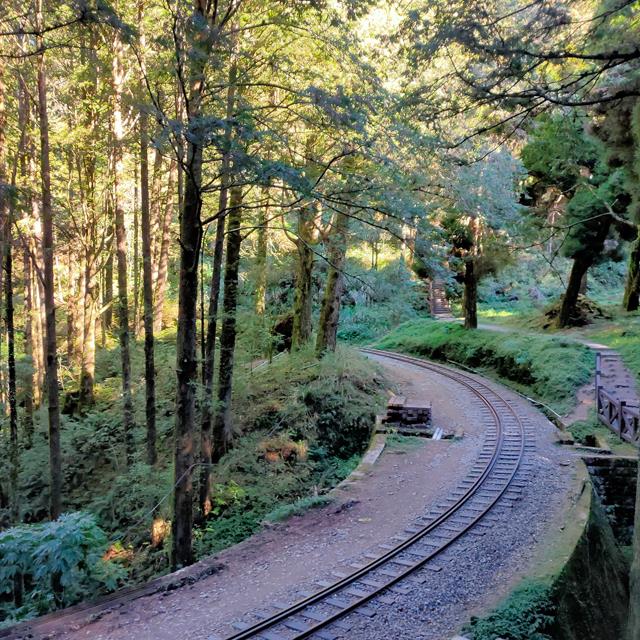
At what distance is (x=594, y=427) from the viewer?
48.9 ft

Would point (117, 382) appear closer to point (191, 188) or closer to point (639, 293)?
point (191, 188)

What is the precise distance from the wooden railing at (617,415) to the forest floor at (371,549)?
1.82 metres

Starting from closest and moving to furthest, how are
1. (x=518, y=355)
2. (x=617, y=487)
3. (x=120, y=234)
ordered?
1. (x=617, y=487)
2. (x=120, y=234)
3. (x=518, y=355)

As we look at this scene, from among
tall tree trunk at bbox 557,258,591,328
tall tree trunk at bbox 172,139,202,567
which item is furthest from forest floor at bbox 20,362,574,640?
tall tree trunk at bbox 557,258,591,328

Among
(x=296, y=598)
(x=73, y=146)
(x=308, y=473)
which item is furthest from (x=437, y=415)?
(x=73, y=146)

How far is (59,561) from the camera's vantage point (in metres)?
7.14

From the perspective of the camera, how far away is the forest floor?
21.5ft

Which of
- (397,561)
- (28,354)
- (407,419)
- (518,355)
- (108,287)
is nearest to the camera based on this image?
(397,561)

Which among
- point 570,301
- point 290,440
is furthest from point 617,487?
point 570,301

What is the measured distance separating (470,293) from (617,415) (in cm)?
1206

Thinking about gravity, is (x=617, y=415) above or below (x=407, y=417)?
above

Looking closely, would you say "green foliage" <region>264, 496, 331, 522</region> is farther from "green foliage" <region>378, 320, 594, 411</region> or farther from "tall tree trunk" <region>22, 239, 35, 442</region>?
"green foliage" <region>378, 320, 594, 411</region>

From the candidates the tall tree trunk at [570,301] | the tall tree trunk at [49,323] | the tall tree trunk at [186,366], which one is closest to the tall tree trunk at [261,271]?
the tall tree trunk at [49,323]

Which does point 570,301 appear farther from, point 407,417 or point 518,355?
point 407,417
